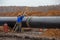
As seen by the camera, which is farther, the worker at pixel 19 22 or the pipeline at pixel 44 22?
the worker at pixel 19 22

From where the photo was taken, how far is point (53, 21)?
42.5ft

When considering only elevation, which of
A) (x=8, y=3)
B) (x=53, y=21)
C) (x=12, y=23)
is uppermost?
(x=53, y=21)

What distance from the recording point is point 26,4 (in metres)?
29.6

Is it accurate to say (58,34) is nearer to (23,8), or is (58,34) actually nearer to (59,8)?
(59,8)

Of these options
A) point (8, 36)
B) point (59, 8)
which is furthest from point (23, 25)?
point (59, 8)

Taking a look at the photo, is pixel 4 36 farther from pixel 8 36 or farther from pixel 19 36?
pixel 19 36

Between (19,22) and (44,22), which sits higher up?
(44,22)

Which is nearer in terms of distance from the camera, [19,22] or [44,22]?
[44,22]

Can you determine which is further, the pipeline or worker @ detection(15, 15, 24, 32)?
worker @ detection(15, 15, 24, 32)

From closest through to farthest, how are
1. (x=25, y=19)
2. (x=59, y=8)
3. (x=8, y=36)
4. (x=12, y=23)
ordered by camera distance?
(x=8, y=36), (x=25, y=19), (x=12, y=23), (x=59, y=8)

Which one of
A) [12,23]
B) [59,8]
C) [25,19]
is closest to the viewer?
[25,19]

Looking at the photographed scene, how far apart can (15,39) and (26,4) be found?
17726 mm

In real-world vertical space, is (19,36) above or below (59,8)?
above

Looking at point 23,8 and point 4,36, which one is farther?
point 23,8
